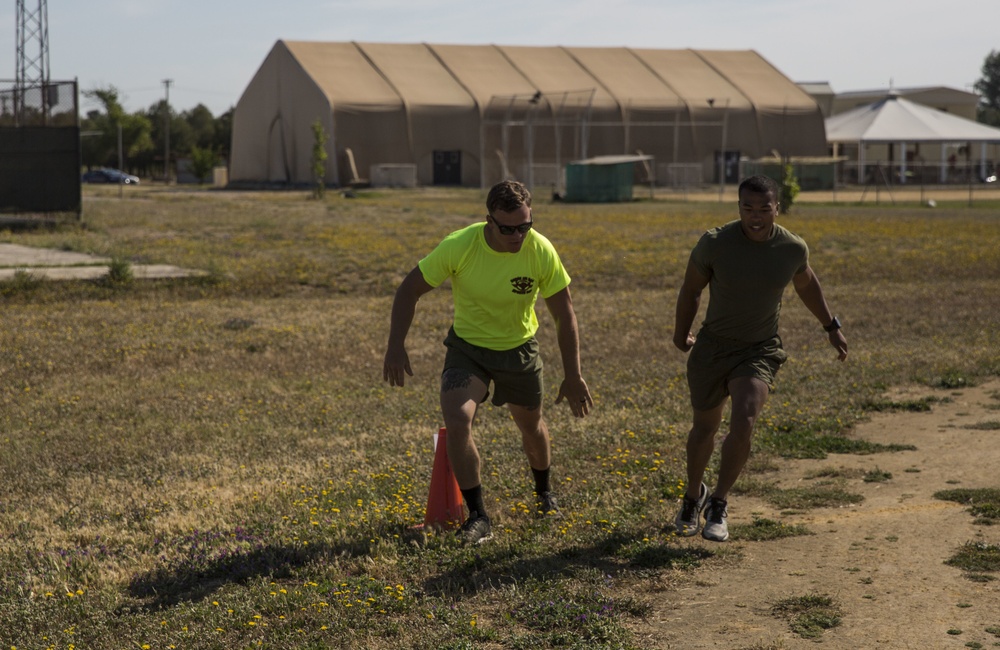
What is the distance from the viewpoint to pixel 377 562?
5.50 m

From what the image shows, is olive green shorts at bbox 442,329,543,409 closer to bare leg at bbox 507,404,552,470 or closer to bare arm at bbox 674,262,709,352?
bare leg at bbox 507,404,552,470

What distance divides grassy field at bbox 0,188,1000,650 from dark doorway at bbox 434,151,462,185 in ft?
147

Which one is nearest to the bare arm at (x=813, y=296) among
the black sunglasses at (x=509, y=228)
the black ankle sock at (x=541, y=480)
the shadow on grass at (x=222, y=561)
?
the black sunglasses at (x=509, y=228)

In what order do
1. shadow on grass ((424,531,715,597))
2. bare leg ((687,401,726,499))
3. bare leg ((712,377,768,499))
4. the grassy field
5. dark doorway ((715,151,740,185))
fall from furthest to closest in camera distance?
dark doorway ((715,151,740,185)) → bare leg ((687,401,726,499)) → bare leg ((712,377,768,499)) → shadow on grass ((424,531,715,597)) → the grassy field

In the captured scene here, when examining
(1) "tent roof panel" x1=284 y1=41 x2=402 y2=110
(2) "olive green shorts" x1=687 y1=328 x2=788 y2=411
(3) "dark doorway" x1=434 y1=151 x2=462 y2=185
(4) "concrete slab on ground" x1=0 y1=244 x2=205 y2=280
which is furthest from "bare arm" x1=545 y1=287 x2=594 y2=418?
(3) "dark doorway" x1=434 y1=151 x2=462 y2=185

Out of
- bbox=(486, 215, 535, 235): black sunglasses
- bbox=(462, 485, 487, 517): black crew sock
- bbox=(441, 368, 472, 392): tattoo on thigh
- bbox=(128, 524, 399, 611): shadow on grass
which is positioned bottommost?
bbox=(128, 524, 399, 611): shadow on grass

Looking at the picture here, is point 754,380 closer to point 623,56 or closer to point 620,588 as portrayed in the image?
point 620,588

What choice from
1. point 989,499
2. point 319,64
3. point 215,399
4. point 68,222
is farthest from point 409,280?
point 319,64

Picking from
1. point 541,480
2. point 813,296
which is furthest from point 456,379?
point 813,296

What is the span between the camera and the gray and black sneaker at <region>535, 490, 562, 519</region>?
6.30 metres

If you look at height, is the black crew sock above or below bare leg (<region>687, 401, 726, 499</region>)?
below

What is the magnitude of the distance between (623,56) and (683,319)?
66587 mm

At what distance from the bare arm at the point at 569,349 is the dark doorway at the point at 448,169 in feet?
189

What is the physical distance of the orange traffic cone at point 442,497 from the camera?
5977 mm
